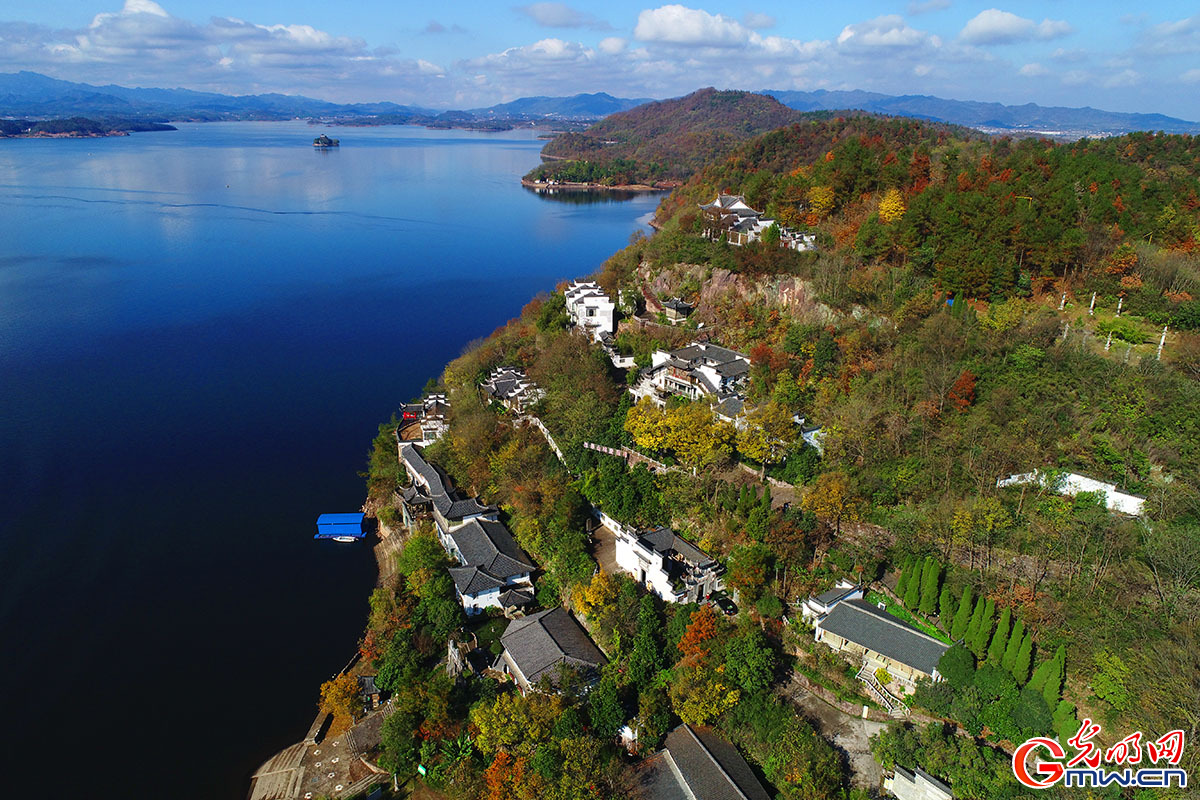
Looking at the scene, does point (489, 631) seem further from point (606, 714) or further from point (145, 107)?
point (145, 107)

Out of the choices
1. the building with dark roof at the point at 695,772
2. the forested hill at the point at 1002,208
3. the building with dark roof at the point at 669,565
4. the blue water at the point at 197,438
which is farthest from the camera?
the forested hill at the point at 1002,208

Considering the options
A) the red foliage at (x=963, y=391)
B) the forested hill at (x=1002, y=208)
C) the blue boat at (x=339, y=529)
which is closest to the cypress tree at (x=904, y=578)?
the red foliage at (x=963, y=391)

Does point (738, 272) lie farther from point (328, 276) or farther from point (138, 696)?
point (328, 276)

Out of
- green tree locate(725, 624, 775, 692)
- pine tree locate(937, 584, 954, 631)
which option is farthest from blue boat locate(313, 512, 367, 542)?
pine tree locate(937, 584, 954, 631)

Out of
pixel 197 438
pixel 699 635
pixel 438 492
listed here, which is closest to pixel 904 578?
pixel 699 635

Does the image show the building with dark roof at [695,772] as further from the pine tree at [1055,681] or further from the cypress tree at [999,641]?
A: the pine tree at [1055,681]

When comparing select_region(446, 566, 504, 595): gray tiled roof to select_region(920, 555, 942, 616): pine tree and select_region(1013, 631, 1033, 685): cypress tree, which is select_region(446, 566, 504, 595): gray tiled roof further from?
select_region(1013, 631, 1033, 685): cypress tree
